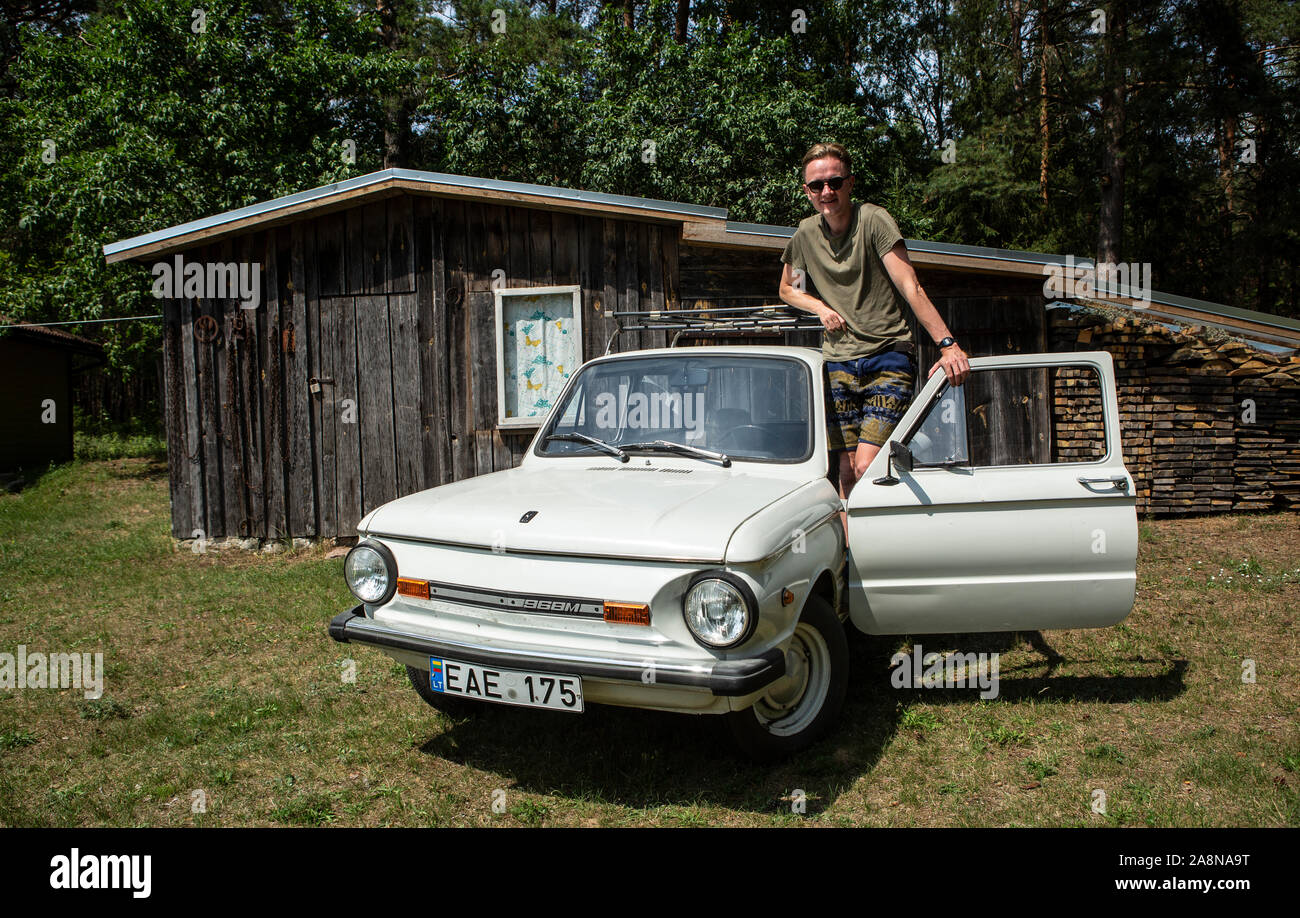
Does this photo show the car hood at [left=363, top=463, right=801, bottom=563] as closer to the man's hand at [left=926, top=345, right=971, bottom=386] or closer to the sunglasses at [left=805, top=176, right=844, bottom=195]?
the man's hand at [left=926, top=345, right=971, bottom=386]

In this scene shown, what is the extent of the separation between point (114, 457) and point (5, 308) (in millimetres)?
4162

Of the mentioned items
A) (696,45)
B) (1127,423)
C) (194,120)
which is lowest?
(1127,423)

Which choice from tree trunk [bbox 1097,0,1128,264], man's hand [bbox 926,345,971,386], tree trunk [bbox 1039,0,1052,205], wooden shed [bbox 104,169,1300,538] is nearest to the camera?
man's hand [bbox 926,345,971,386]

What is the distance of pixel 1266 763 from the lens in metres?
3.72

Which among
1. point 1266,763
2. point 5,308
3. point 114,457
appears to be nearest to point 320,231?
point 1266,763

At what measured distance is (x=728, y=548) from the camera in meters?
3.09

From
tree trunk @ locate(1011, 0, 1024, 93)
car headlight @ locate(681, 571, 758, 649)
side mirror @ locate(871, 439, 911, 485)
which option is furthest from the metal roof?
tree trunk @ locate(1011, 0, 1024, 93)

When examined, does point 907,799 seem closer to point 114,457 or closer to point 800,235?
point 800,235

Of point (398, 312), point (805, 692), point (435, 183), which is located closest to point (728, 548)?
point (805, 692)

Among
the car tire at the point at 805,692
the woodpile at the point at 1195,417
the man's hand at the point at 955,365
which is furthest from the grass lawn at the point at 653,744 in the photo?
the woodpile at the point at 1195,417

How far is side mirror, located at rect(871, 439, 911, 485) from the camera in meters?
3.88

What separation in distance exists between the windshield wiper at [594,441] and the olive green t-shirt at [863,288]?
1.21 meters

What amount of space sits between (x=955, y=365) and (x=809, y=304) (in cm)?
88

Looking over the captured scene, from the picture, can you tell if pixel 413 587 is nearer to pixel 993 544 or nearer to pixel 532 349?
pixel 993 544
